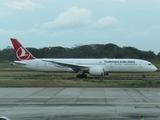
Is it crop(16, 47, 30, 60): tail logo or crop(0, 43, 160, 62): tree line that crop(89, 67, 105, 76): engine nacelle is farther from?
crop(0, 43, 160, 62): tree line

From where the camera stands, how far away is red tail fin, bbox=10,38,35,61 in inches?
1780

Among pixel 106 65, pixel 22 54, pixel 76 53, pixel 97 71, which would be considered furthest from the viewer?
pixel 76 53

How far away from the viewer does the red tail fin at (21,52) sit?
148 feet

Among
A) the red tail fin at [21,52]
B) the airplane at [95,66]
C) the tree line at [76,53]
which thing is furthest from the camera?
the tree line at [76,53]

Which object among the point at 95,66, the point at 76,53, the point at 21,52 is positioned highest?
the point at 76,53

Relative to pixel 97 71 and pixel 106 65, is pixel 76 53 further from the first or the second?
pixel 97 71

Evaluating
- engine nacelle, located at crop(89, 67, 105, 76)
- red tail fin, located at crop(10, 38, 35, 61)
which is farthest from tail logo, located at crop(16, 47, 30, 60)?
engine nacelle, located at crop(89, 67, 105, 76)

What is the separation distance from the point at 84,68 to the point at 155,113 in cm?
2820

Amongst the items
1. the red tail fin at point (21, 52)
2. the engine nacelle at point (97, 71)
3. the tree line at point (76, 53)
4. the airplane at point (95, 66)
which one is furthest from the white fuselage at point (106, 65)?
the tree line at point (76, 53)

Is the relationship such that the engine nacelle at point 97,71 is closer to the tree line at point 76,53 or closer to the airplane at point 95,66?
the airplane at point 95,66

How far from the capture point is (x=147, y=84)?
1131 inches

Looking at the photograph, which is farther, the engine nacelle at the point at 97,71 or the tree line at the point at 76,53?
the tree line at the point at 76,53

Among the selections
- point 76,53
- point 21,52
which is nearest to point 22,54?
point 21,52

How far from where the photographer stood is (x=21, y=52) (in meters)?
45.6
